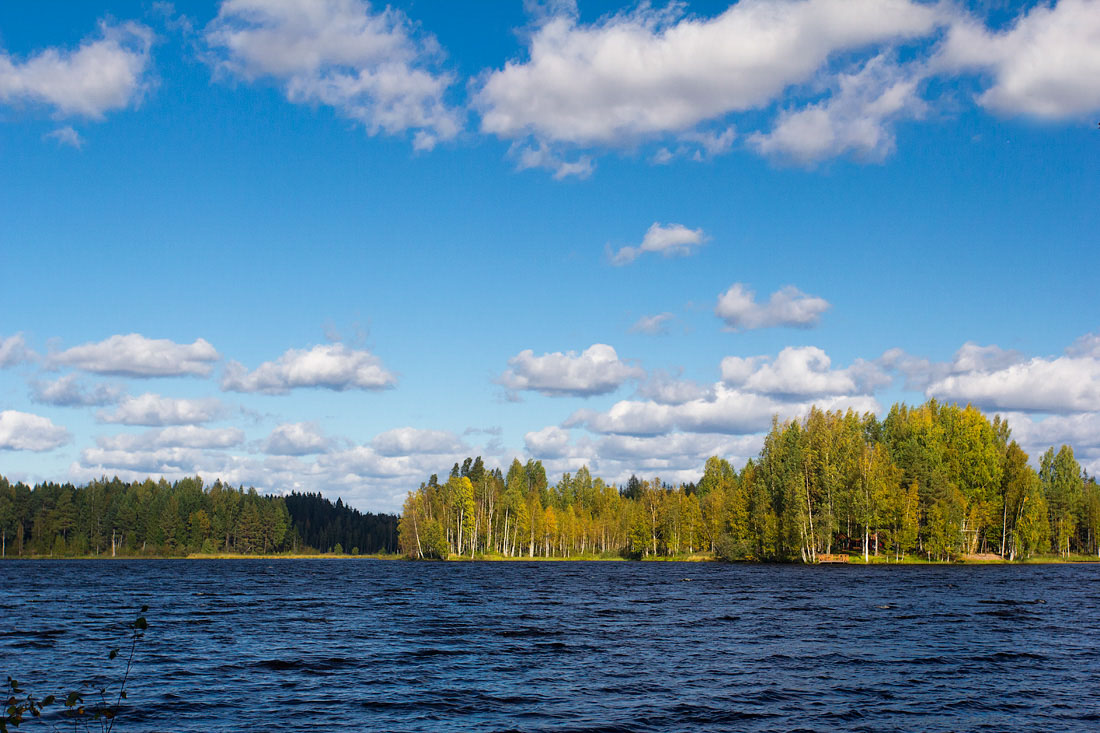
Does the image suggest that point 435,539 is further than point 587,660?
Yes

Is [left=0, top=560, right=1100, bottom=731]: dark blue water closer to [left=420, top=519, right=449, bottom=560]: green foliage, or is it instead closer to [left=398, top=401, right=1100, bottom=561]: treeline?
[left=398, top=401, right=1100, bottom=561]: treeline

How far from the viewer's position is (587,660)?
1565 inches

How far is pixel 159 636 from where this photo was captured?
160 ft

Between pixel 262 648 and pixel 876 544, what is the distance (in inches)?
4628

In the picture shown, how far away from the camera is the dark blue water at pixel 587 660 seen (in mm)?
28703

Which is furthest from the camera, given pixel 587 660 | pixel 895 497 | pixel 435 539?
pixel 435 539

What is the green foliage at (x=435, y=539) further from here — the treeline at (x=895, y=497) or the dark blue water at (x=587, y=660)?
the dark blue water at (x=587, y=660)

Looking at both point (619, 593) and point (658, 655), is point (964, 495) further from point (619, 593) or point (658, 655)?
point (658, 655)

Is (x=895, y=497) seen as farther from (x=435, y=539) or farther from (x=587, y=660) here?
(x=587, y=660)

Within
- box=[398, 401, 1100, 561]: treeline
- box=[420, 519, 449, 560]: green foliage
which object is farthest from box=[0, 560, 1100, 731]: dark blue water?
box=[420, 519, 449, 560]: green foliage

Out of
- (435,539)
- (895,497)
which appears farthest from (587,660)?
(435,539)

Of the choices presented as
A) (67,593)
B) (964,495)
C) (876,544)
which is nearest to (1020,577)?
(876,544)

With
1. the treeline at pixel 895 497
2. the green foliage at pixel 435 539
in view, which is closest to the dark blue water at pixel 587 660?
the treeline at pixel 895 497

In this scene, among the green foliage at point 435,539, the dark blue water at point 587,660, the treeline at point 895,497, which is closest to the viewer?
the dark blue water at point 587,660
